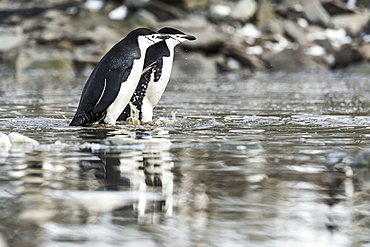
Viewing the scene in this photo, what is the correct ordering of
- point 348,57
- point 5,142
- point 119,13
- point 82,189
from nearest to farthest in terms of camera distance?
1. point 82,189
2. point 5,142
3. point 348,57
4. point 119,13

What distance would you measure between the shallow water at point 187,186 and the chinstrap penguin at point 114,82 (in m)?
0.20

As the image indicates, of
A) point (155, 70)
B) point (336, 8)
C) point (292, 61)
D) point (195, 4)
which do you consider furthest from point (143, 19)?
point (155, 70)

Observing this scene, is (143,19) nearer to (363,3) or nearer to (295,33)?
(295,33)

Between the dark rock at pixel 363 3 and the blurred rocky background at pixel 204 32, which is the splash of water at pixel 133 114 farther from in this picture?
the dark rock at pixel 363 3

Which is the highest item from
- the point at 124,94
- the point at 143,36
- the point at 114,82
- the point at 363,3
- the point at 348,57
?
the point at 363,3

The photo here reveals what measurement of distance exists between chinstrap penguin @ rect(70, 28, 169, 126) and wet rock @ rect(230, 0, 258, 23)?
95.0ft

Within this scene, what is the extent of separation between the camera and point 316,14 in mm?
37125

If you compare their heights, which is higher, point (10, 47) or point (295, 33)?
point (295, 33)

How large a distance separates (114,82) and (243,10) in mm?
30009

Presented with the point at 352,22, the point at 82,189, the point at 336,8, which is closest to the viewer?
the point at 82,189

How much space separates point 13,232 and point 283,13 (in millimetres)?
35741

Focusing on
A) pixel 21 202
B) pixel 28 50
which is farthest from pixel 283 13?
pixel 21 202

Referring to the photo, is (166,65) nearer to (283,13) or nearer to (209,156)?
(209,156)

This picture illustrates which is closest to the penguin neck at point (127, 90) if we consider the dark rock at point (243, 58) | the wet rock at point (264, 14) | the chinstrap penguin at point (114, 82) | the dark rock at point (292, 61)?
the chinstrap penguin at point (114, 82)
